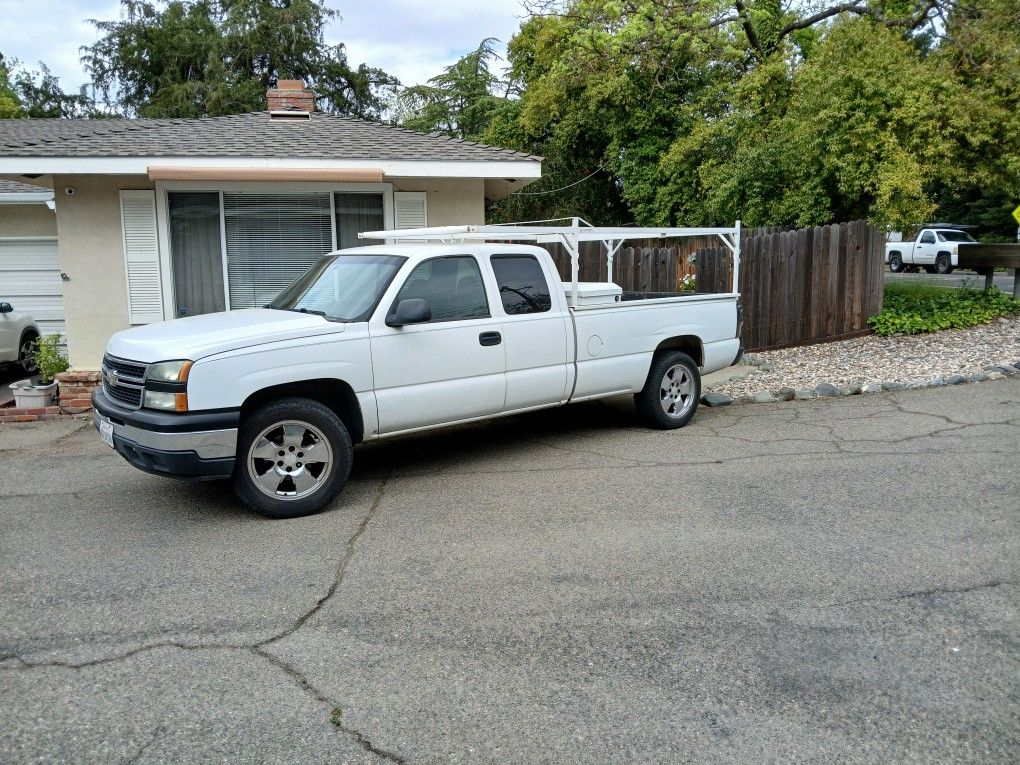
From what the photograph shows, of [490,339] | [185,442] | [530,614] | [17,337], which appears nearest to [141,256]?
[17,337]

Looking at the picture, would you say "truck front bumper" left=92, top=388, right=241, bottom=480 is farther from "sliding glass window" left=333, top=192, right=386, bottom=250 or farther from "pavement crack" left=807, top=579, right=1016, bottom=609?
"sliding glass window" left=333, top=192, right=386, bottom=250

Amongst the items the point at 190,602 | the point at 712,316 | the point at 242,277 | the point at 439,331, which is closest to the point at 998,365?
the point at 712,316

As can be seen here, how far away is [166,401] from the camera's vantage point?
546 centimetres

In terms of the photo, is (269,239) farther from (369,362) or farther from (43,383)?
(369,362)

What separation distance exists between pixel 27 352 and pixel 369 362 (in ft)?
28.4

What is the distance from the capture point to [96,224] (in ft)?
34.3

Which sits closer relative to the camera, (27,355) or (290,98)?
(27,355)

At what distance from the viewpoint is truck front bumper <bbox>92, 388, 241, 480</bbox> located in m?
5.40

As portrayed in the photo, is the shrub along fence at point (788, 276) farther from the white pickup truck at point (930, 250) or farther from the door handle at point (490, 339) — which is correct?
the white pickup truck at point (930, 250)

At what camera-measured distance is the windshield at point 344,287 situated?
6434 mm

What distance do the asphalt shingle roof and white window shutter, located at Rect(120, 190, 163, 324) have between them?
0.67 m

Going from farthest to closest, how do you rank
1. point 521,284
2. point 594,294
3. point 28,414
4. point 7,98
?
point 7,98 → point 28,414 → point 594,294 → point 521,284

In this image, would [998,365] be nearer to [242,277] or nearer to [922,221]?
[922,221]

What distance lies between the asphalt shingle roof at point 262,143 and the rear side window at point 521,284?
12.7 feet
